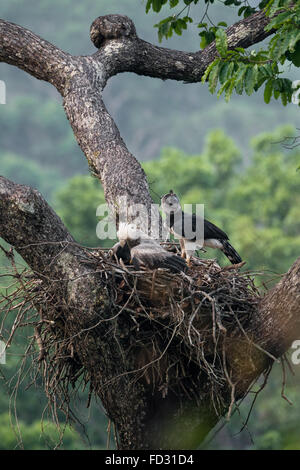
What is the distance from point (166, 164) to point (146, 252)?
33369mm

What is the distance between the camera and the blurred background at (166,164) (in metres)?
24.7

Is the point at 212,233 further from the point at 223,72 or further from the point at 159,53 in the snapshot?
the point at 159,53

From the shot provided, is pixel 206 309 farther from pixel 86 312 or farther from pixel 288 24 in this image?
pixel 288 24

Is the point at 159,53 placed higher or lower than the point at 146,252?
higher

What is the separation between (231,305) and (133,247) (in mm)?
1043

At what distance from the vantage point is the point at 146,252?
6.50 metres

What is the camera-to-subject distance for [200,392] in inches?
242

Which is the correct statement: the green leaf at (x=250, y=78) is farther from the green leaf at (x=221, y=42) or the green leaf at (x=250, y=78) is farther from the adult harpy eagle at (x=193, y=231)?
the adult harpy eagle at (x=193, y=231)

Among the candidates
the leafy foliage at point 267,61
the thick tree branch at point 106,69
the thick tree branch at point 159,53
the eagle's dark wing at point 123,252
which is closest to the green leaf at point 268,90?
the leafy foliage at point 267,61

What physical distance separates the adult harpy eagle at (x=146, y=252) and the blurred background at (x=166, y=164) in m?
0.81

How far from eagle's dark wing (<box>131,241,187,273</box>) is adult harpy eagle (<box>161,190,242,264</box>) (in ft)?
3.95

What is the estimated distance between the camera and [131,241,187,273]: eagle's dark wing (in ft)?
20.7

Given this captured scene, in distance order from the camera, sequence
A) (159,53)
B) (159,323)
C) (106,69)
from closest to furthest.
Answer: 1. (159,323)
2. (106,69)
3. (159,53)

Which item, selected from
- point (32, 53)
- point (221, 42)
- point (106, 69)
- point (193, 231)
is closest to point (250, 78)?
point (221, 42)
